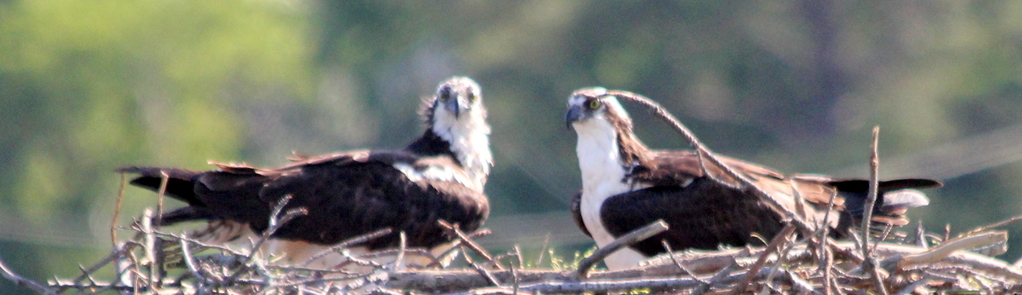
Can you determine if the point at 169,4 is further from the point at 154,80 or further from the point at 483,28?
the point at 483,28

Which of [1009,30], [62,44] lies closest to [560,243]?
[1009,30]

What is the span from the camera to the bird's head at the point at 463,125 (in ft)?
23.1

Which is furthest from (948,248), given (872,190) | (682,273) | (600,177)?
(600,177)

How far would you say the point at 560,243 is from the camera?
1730 cm

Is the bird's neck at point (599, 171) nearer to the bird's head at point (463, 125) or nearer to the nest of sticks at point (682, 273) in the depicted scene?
the bird's head at point (463, 125)

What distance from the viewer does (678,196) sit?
6.24 metres

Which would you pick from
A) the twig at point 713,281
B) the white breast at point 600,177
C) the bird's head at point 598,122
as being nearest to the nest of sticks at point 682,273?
the twig at point 713,281

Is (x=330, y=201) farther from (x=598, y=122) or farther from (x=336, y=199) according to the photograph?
(x=598, y=122)

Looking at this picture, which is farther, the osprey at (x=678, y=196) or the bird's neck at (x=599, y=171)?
the bird's neck at (x=599, y=171)

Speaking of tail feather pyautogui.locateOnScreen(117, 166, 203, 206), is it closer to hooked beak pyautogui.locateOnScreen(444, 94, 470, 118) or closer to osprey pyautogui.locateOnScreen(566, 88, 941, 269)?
hooked beak pyautogui.locateOnScreen(444, 94, 470, 118)

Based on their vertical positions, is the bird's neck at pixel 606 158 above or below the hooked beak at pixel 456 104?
below

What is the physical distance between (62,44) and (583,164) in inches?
834

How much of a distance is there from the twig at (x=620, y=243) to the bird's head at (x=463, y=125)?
2490 millimetres

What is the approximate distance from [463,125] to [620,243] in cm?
287
